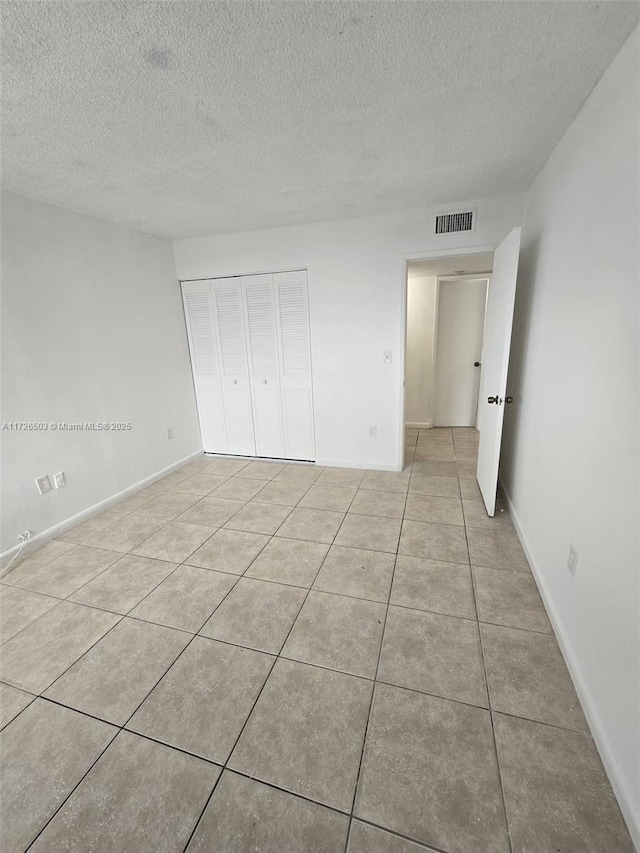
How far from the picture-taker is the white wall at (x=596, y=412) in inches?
40.9

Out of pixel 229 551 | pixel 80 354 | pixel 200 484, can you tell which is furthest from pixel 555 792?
pixel 80 354

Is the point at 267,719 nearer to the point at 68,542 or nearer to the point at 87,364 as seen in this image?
the point at 68,542

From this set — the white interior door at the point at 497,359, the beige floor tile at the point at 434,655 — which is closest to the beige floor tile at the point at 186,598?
the beige floor tile at the point at 434,655

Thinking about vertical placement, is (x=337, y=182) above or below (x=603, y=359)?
above

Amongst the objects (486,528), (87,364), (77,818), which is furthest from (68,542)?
(486,528)

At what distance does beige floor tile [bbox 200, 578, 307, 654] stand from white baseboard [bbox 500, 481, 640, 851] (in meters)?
1.19

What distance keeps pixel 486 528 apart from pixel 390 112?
96.3 inches

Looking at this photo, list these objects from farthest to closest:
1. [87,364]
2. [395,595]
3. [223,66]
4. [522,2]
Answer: [87,364]
[395,595]
[223,66]
[522,2]

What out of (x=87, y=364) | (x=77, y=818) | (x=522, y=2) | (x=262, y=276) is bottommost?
(x=77, y=818)

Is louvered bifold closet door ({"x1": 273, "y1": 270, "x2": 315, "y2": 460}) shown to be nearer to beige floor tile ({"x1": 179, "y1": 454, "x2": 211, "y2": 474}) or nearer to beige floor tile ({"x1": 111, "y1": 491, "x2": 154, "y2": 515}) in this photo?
beige floor tile ({"x1": 179, "y1": 454, "x2": 211, "y2": 474})

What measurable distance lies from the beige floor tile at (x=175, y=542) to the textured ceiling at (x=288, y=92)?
2331 mm

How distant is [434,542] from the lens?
2248 mm

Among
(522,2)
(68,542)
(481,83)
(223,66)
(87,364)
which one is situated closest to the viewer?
(522,2)

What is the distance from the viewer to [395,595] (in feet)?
5.97
